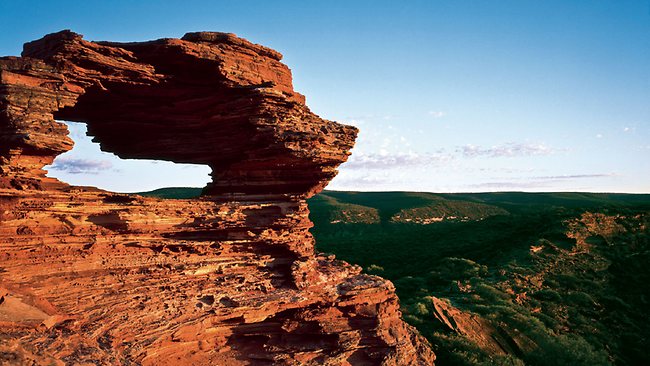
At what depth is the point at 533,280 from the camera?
4066cm

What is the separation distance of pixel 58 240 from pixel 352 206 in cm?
9041

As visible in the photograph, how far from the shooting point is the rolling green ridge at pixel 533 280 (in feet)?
97.1

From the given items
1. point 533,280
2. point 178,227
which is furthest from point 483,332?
point 178,227

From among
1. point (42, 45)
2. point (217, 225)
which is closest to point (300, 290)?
point (217, 225)

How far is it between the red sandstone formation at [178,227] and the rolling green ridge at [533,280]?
1240 centimetres

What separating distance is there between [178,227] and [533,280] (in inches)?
1413

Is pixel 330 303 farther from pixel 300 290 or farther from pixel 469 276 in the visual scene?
pixel 469 276

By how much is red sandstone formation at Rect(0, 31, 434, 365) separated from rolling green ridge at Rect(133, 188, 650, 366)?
1240cm

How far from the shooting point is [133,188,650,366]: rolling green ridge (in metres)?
29.6

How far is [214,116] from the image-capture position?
706 inches

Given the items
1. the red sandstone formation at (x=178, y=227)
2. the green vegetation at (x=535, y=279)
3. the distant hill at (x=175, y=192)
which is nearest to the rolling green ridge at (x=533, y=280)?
the green vegetation at (x=535, y=279)

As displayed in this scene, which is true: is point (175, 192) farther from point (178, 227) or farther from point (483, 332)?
point (178, 227)

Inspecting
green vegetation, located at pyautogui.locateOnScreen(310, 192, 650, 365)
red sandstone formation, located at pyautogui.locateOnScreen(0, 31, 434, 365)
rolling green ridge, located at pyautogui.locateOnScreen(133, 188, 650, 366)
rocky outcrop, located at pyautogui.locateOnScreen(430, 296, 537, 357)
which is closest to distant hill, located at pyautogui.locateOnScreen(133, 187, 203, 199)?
green vegetation, located at pyautogui.locateOnScreen(310, 192, 650, 365)

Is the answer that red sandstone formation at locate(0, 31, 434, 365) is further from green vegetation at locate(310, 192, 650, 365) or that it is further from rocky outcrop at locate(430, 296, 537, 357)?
green vegetation at locate(310, 192, 650, 365)
